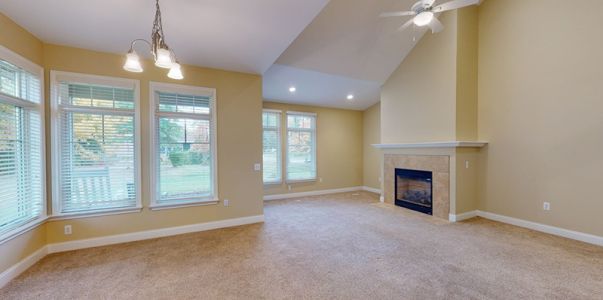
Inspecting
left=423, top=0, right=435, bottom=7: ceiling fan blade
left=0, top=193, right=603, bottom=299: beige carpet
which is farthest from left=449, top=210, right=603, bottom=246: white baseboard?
left=423, top=0, right=435, bottom=7: ceiling fan blade

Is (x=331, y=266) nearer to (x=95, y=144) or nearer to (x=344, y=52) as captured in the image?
(x=95, y=144)

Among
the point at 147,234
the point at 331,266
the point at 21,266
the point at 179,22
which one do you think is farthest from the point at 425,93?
the point at 21,266

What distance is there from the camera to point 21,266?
2.59 m

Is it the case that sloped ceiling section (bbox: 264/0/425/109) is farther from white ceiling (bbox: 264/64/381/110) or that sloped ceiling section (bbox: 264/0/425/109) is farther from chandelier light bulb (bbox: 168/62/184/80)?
chandelier light bulb (bbox: 168/62/184/80)

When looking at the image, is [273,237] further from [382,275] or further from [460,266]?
[460,266]

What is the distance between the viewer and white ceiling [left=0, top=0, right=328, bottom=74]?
2412 millimetres

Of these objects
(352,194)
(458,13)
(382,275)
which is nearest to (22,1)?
(382,275)

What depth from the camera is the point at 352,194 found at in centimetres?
684

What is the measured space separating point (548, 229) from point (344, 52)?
447cm

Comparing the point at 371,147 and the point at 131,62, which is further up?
the point at 131,62

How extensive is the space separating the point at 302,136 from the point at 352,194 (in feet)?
7.35

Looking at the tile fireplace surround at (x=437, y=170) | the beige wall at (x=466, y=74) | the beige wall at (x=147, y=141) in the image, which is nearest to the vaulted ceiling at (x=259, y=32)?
the beige wall at (x=147, y=141)

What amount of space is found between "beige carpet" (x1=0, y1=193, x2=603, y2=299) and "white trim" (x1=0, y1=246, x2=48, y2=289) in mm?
68

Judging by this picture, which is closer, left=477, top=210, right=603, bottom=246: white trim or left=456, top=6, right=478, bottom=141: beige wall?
left=477, top=210, right=603, bottom=246: white trim
